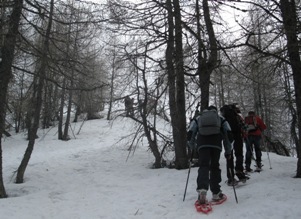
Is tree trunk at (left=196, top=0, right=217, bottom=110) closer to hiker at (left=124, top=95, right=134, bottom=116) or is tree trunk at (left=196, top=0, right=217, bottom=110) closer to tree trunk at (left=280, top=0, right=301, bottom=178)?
tree trunk at (left=280, top=0, right=301, bottom=178)

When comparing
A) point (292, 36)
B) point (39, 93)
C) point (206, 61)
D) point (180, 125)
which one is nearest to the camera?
point (292, 36)

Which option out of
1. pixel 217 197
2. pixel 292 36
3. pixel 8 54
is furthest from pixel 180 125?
pixel 8 54

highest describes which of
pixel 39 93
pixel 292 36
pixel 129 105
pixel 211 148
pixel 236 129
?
pixel 292 36

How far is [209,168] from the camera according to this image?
20.1 ft

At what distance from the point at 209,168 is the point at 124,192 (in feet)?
10.7

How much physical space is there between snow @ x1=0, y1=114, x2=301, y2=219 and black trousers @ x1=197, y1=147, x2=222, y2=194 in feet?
1.45

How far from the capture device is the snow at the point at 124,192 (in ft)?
18.7

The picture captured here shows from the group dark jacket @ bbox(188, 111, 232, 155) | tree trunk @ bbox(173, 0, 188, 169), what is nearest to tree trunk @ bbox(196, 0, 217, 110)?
tree trunk @ bbox(173, 0, 188, 169)

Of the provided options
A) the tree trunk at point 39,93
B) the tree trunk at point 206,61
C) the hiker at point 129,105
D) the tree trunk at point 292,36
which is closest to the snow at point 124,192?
the tree trunk at point 39,93

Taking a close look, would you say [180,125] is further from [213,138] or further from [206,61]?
[213,138]

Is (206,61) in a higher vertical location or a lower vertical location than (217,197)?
higher

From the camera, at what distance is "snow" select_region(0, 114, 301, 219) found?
5.71 meters

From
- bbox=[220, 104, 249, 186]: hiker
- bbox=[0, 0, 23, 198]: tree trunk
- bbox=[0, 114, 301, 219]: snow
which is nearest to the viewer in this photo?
bbox=[0, 114, 301, 219]: snow

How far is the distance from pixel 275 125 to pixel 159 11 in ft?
61.1
